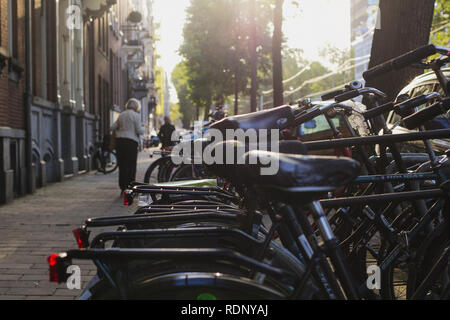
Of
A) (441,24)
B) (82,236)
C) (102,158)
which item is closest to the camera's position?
(82,236)

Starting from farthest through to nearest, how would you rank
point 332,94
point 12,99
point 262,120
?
1. point 12,99
2. point 332,94
3. point 262,120

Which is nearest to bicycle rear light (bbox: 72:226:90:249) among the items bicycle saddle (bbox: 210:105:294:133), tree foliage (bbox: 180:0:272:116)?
bicycle saddle (bbox: 210:105:294:133)

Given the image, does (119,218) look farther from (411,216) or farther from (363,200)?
(411,216)

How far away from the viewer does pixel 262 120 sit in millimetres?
2100

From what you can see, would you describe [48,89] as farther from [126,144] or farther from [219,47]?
[219,47]

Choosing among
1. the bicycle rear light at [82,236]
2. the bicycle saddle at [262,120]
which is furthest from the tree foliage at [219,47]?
the bicycle rear light at [82,236]

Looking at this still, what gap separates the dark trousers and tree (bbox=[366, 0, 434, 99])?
535 centimetres

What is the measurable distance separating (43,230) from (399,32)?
189 inches

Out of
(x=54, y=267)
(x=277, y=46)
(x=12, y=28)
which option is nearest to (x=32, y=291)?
(x=54, y=267)

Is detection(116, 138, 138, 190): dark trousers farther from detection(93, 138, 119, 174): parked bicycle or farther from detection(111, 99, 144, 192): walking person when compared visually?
detection(93, 138, 119, 174): parked bicycle

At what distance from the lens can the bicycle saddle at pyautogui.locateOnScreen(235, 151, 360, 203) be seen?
5.15ft

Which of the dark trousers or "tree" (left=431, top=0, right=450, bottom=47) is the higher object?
"tree" (left=431, top=0, right=450, bottom=47)

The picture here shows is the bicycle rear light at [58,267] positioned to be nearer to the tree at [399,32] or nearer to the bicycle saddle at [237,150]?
the bicycle saddle at [237,150]

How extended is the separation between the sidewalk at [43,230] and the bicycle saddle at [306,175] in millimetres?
2782
